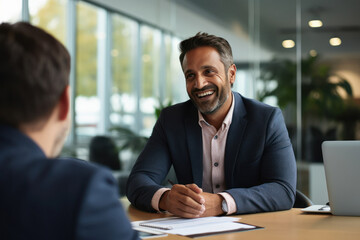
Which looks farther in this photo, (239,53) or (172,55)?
(172,55)

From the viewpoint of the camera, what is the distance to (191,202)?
6.76 feet

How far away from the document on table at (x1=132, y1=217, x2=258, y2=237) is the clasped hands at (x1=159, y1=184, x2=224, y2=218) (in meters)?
0.03

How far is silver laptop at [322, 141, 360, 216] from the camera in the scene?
6.67 ft

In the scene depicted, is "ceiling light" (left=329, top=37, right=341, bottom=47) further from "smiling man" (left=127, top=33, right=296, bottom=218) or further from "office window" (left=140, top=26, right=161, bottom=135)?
"smiling man" (left=127, top=33, right=296, bottom=218)

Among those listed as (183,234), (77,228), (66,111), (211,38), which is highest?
(211,38)

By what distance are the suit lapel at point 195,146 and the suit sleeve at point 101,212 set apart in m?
1.63

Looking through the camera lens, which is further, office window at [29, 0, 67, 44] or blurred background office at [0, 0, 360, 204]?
blurred background office at [0, 0, 360, 204]

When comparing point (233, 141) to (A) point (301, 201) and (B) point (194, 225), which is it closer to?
(A) point (301, 201)

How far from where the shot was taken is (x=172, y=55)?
301 inches

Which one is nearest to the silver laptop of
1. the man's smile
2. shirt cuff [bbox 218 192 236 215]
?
shirt cuff [bbox 218 192 236 215]

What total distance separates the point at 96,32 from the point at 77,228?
609 cm

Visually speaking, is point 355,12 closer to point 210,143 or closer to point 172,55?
point 172,55

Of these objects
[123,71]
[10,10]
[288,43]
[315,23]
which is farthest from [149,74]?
[315,23]

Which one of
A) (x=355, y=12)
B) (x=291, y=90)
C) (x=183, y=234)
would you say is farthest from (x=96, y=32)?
(x=183, y=234)
